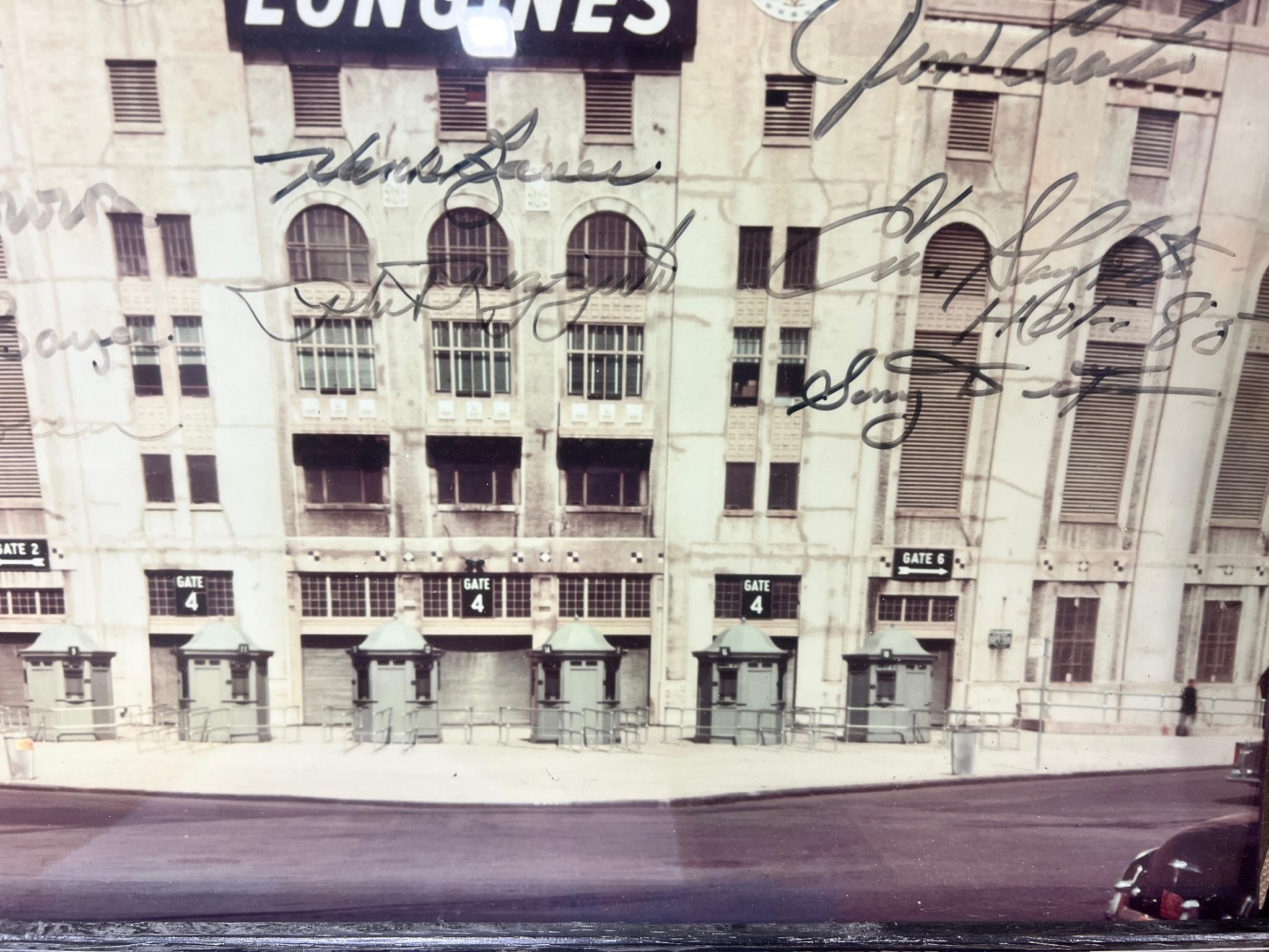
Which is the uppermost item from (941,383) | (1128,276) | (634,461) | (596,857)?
(1128,276)

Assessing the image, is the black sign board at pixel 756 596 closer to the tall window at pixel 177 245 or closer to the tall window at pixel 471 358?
the tall window at pixel 471 358

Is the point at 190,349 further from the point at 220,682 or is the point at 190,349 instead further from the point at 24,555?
the point at 220,682

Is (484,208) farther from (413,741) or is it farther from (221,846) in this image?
(221,846)

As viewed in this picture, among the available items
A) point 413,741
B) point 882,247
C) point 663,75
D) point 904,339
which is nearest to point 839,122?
point 882,247

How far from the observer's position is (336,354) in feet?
9.46

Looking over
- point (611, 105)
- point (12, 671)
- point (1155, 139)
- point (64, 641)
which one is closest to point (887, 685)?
point (1155, 139)

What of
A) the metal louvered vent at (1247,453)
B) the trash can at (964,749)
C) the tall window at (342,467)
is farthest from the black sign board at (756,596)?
the metal louvered vent at (1247,453)

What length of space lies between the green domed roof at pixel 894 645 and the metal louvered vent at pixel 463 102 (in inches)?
121

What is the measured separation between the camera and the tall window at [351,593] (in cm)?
304

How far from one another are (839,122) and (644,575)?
7.65 ft

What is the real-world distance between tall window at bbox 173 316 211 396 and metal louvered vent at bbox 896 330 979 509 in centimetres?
342

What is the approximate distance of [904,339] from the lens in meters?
2.89

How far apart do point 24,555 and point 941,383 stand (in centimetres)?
459
